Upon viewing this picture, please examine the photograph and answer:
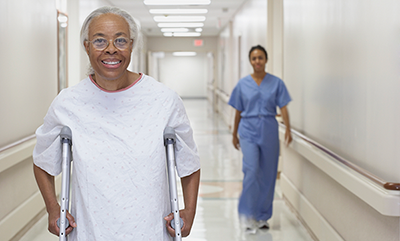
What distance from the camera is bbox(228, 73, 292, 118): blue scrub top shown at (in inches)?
160

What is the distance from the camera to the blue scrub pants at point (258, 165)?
4027mm

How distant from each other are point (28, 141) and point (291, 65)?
269 cm

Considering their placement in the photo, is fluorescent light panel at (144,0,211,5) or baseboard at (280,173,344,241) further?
fluorescent light panel at (144,0,211,5)

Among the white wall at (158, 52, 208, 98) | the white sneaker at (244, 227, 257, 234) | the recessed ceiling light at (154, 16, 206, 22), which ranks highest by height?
the recessed ceiling light at (154, 16, 206, 22)

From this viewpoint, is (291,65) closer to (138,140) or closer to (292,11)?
(292,11)

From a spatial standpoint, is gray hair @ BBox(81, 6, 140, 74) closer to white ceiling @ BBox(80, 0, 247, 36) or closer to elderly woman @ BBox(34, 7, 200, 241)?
elderly woman @ BBox(34, 7, 200, 241)

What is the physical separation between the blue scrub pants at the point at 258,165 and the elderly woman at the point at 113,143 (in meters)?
2.40

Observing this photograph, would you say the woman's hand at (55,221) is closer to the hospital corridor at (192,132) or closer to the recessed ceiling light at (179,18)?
the hospital corridor at (192,132)

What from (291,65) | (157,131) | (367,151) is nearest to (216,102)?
→ (291,65)

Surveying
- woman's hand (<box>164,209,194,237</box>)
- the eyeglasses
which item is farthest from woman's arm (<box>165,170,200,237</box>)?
the eyeglasses

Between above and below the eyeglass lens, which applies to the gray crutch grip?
below

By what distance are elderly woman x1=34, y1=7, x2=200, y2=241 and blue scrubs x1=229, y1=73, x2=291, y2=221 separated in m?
2.41

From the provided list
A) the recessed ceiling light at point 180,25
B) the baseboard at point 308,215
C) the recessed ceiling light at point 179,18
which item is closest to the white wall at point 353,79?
the baseboard at point 308,215

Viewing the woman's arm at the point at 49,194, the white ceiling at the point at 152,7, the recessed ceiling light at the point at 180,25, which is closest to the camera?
the woman's arm at the point at 49,194
